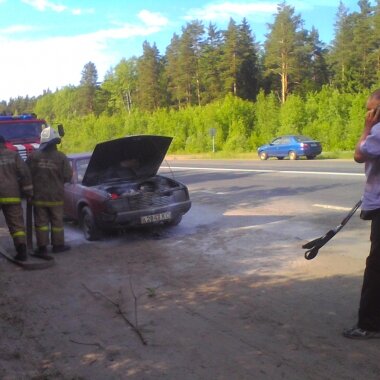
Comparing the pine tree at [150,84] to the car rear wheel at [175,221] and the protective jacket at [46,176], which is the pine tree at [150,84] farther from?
the protective jacket at [46,176]

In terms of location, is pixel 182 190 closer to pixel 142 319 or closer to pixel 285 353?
pixel 142 319

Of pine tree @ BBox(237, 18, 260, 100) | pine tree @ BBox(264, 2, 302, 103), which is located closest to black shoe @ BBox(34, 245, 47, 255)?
pine tree @ BBox(264, 2, 302, 103)

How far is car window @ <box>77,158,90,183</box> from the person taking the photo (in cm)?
889

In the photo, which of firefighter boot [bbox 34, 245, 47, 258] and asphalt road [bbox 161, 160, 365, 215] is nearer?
firefighter boot [bbox 34, 245, 47, 258]

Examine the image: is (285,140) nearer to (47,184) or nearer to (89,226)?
(89,226)

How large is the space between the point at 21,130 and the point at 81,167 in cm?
636

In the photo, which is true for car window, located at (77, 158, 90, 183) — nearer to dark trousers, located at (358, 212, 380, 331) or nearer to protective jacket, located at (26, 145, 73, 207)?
protective jacket, located at (26, 145, 73, 207)

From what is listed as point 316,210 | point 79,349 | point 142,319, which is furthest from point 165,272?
point 316,210

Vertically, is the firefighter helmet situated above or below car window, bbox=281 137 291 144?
above

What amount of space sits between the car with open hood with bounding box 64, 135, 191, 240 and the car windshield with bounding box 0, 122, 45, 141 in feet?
18.9

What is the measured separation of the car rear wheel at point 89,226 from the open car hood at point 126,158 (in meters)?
0.61

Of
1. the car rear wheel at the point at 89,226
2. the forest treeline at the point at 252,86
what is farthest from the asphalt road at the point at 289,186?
the forest treeline at the point at 252,86

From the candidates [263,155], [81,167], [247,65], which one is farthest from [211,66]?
[81,167]

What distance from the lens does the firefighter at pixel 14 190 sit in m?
6.92
